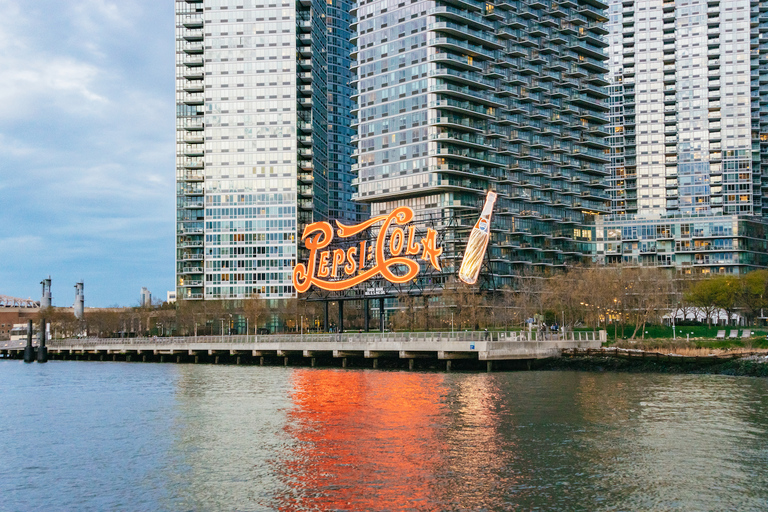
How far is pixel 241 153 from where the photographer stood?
193 m

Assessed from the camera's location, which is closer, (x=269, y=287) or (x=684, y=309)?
(x=684, y=309)

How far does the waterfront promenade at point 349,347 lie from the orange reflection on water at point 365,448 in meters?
17.6

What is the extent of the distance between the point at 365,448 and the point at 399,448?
1801mm

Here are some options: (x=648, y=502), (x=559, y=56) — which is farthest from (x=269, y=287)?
(x=648, y=502)

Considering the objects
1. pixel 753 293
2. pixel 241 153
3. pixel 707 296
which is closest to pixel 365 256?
pixel 707 296

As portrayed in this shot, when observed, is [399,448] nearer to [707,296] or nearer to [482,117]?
[707,296]

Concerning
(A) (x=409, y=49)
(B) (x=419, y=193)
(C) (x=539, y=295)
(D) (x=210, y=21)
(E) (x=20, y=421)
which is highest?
(D) (x=210, y=21)

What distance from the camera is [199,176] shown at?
7692 inches

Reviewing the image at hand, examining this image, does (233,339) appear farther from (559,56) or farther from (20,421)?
(559,56)

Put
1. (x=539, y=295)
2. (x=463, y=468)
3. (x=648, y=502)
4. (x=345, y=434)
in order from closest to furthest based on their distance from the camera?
(x=648, y=502) < (x=463, y=468) < (x=345, y=434) < (x=539, y=295)

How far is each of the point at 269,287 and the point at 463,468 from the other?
15281cm

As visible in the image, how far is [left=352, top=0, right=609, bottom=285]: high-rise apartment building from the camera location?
164m

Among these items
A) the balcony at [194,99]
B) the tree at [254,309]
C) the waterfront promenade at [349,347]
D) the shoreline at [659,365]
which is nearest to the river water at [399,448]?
the shoreline at [659,365]

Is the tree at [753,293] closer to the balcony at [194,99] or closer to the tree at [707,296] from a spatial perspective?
the tree at [707,296]
